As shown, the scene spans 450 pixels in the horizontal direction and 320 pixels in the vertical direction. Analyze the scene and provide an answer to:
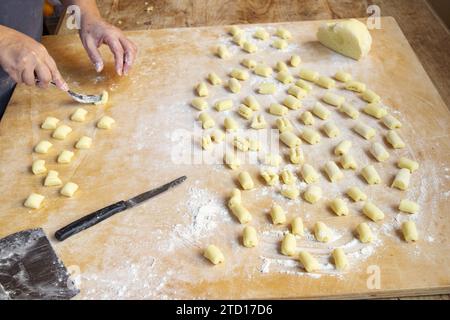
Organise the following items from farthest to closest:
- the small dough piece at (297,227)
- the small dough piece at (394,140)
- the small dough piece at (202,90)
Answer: the small dough piece at (202,90) < the small dough piece at (394,140) < the small dough piece at (297,227)

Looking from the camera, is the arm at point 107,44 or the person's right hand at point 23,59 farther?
the arm at point 107,44

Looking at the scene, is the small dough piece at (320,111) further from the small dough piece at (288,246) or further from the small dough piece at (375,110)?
the small dough piece at (288,246)

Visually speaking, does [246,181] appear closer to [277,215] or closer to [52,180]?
[277,215]

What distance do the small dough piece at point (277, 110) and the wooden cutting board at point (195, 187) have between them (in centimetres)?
3

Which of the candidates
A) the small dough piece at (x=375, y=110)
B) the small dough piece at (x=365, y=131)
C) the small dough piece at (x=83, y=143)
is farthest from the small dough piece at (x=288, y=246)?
the small dough piece at (x=83, y=143)

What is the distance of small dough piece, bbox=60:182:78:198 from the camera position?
51.6 inches

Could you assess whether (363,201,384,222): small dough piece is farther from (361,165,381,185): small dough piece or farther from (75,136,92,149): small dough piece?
(75,136,92,149): small dough piece

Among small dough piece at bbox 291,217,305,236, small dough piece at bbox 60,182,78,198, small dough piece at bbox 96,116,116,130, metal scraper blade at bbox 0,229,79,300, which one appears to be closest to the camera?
metal scraper blade at bbox 0,229,79,300

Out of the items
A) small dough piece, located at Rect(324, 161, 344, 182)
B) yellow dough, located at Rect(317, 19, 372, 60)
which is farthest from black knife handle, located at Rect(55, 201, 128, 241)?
yellow dough, located at Rect(317, 19, 372, 60)

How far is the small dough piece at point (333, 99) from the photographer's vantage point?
5.13 feet

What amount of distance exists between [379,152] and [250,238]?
0.48 metres

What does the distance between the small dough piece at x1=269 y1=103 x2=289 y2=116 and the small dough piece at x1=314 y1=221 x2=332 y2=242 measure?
0.46m
